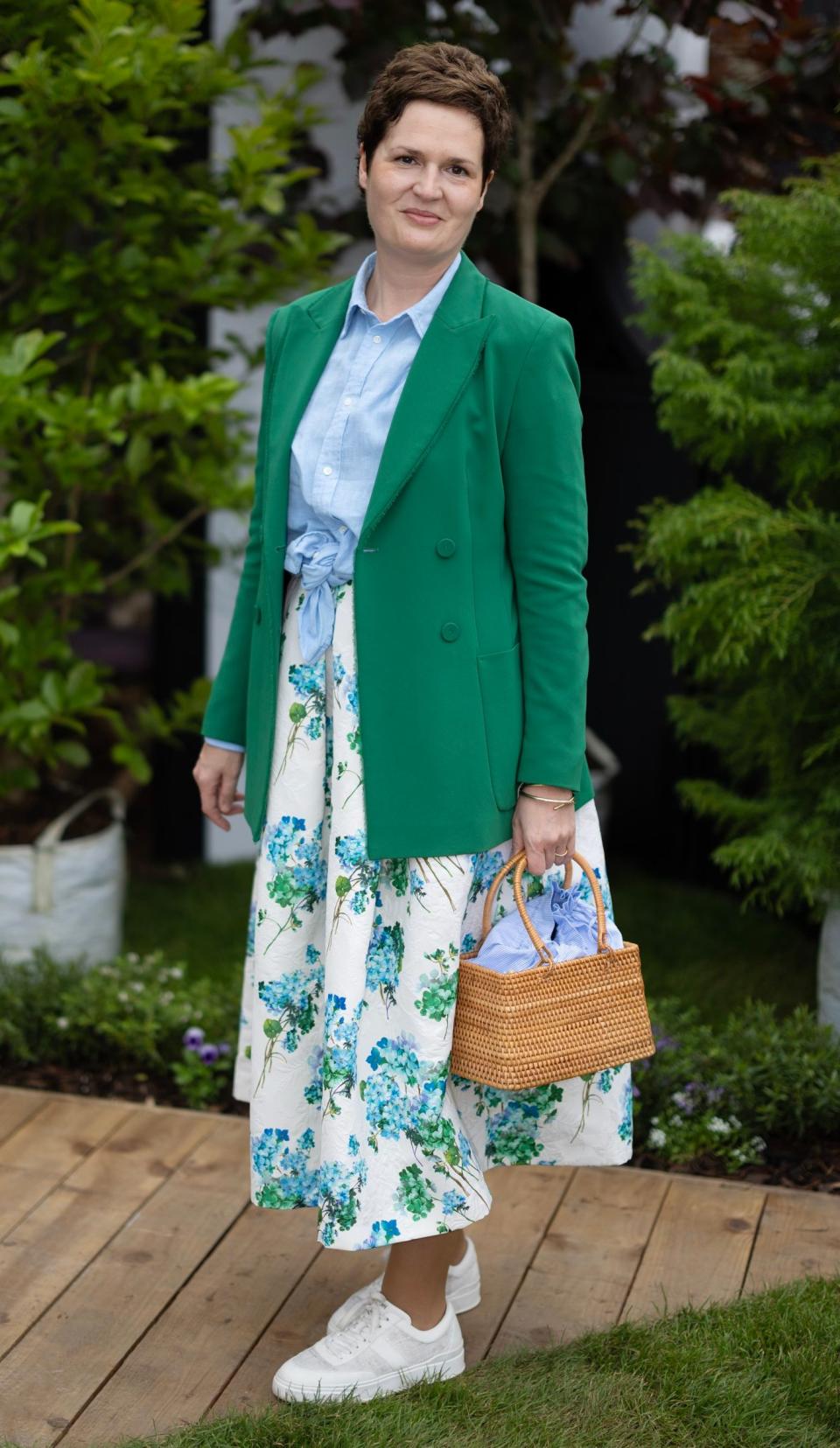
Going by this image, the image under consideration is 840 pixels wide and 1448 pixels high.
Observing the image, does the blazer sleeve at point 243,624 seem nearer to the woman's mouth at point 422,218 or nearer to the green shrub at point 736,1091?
the woman's mouth at point 422,218

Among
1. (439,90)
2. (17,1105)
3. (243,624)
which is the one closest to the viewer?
(439,90)

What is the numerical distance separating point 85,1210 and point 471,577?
4.35 ft

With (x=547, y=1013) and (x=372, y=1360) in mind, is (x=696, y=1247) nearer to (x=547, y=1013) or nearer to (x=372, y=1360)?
(x=372, y=1360)

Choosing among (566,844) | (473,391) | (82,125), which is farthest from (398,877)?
(82,125)

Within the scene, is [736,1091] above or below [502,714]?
below

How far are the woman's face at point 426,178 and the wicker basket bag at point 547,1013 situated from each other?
29.8 inches

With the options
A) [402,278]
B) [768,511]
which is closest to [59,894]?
[768,511]

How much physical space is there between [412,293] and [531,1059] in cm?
94

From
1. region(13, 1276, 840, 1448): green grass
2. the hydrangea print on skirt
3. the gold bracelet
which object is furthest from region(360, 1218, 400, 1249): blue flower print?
the gold bracelet

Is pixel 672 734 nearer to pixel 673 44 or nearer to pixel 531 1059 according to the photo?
pixel 673 44

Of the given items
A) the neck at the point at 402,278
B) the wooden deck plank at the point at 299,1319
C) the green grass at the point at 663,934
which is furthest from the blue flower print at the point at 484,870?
Result: the green grass at the point at 663,934

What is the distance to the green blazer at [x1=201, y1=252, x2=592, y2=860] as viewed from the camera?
1920 millimetres

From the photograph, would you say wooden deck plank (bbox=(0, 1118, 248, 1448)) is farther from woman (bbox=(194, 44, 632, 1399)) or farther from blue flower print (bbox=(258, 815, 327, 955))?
blue flower print (bbox=(258, 815, 327, 955))

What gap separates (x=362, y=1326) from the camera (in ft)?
7.08
